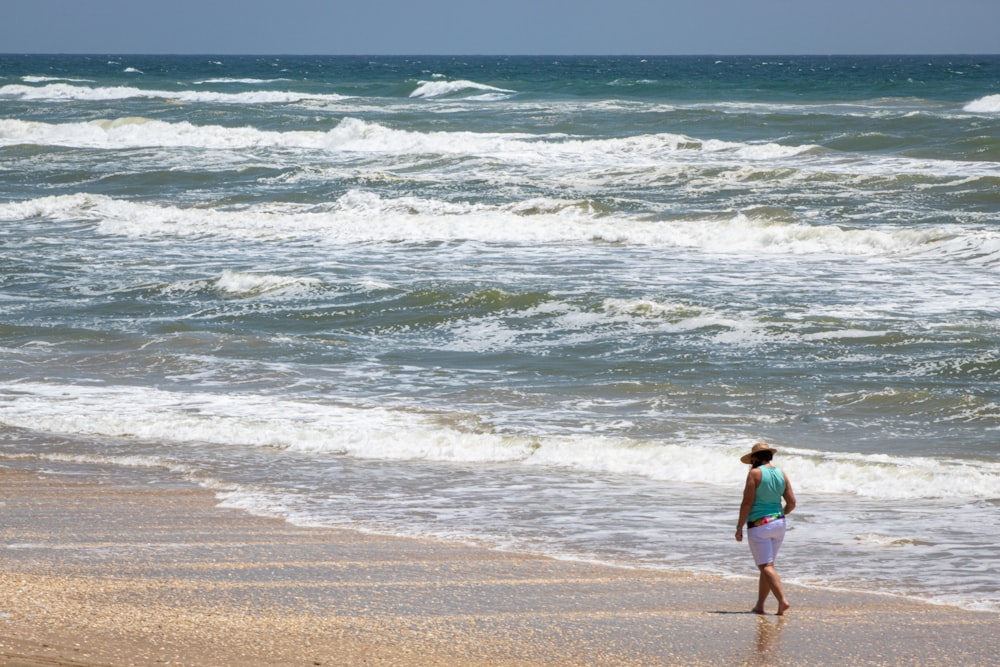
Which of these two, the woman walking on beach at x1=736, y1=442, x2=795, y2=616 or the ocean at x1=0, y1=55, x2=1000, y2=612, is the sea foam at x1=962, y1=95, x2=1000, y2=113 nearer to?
the ocean at x1=0, y1=55, x2=1000, y2=612

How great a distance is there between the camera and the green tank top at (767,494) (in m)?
6.37

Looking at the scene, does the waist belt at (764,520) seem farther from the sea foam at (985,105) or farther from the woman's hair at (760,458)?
the sea foam at (985,105)

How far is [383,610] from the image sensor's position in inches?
241

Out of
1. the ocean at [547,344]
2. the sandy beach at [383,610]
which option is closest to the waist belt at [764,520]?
the sandy beach at [383,610]

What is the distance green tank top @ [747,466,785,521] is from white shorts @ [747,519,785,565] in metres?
0.06

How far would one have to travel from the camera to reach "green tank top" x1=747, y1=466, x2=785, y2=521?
20.9 ft

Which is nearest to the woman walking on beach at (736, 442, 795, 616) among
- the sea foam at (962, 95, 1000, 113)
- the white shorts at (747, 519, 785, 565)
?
the white shorts at (747, 519, 785, 565)

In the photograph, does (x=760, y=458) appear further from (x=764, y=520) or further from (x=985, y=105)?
(x=985, y=105)

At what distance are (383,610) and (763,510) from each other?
1.96 m

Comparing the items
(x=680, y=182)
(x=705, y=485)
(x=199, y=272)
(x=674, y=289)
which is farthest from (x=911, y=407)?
(x=680, y=182)

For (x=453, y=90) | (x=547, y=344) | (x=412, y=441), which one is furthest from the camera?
(x=453, y=90)

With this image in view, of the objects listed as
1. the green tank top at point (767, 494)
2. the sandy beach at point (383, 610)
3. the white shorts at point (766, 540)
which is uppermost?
the green tank top at point (767, 494)

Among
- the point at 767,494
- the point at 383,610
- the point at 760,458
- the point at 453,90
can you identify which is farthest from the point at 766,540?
the point at 453,90

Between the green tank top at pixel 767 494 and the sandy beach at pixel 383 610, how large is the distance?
49 centimetres
